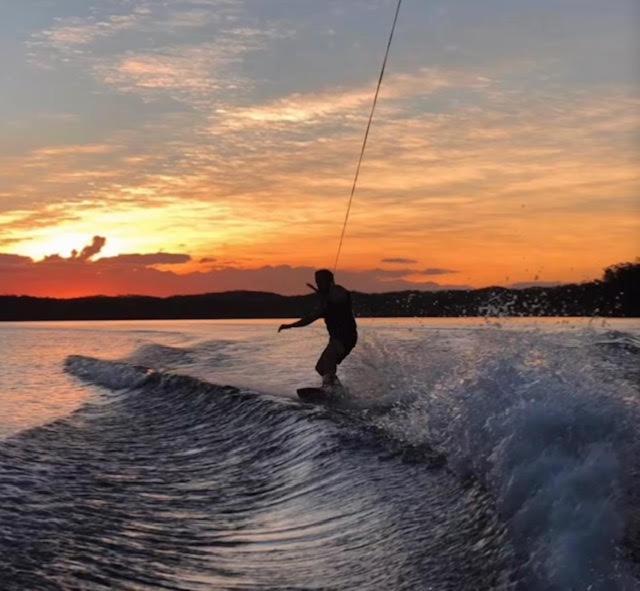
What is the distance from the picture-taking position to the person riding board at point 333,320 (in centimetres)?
1380

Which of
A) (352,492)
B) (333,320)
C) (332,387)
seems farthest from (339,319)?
(352,492)

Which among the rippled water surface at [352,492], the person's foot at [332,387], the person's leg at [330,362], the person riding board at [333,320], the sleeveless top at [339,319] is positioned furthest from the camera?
the sleeveless top at [339,319]

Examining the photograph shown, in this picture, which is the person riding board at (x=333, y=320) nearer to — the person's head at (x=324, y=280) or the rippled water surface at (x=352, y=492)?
the person's head at (x=324, y=280)

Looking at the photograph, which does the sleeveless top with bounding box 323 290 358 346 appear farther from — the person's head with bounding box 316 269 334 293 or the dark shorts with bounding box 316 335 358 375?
the person's head with bounding box 316 269 334 293

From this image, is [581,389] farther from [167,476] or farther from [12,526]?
[12,526]

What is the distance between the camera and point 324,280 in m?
13.8

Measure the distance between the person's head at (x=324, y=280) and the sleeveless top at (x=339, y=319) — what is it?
0.80 feet

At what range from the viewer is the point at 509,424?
7.23 m

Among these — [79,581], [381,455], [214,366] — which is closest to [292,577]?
[79,581]

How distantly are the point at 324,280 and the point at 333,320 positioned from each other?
2.65 feet

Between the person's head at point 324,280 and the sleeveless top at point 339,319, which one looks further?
the sleeveless top at point 339,319

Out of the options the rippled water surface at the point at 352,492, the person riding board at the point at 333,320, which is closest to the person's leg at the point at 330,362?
the person riding board at the point at 333,320

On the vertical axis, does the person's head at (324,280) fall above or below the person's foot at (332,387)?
above

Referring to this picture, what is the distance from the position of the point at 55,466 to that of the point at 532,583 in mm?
6495
